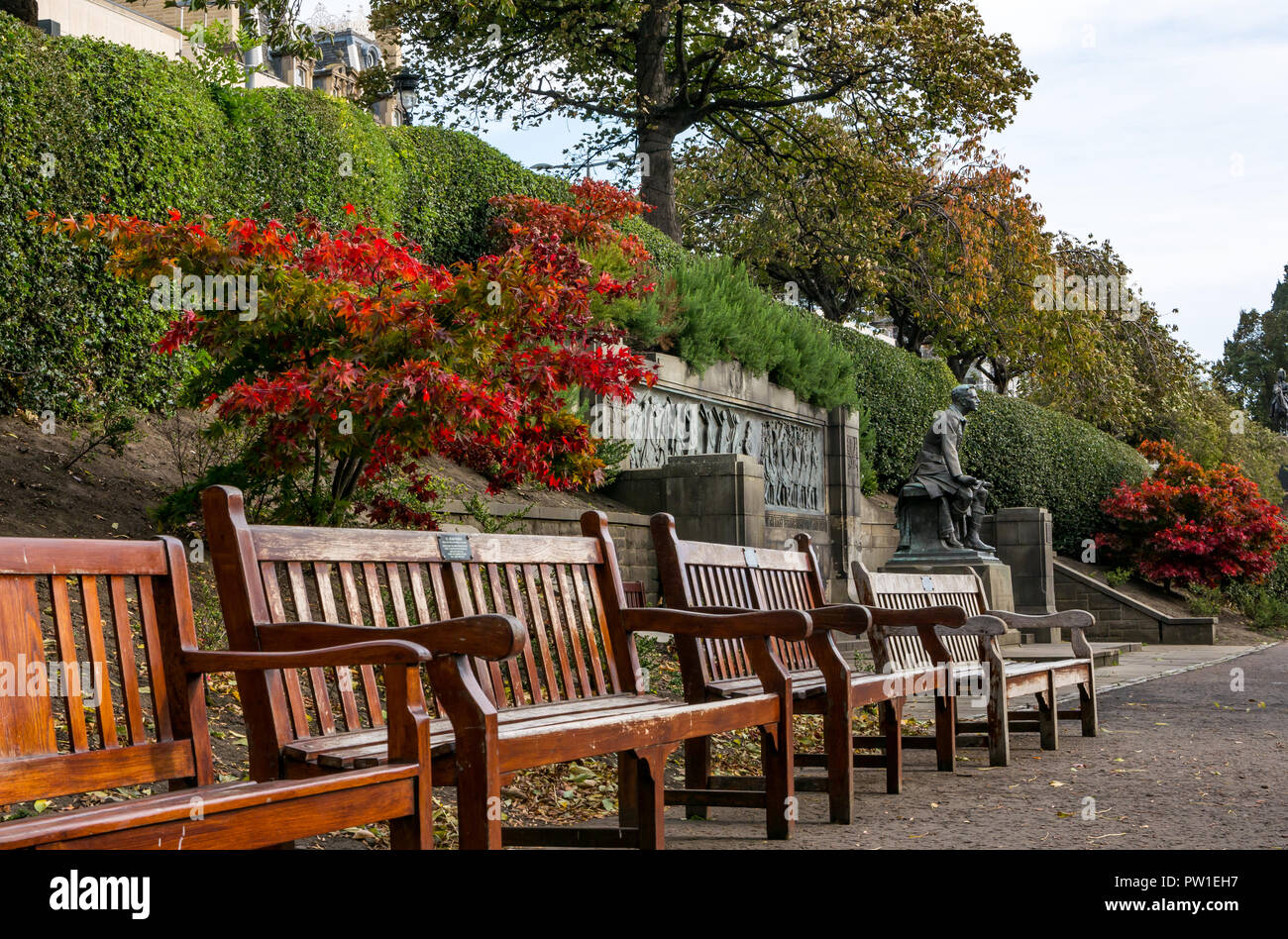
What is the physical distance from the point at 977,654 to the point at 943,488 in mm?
7618

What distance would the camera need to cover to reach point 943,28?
63.2ft

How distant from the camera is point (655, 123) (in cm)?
2058

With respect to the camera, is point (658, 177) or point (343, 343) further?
point (658, 177)

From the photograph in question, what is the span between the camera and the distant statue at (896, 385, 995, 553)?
51.0 feet

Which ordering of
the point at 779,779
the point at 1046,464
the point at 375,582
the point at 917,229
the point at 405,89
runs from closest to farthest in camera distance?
1. the point at 375,582
2. the point at 779,779
3. the point at 405,89
4. the point at 917,229
5. the point at 1046,464

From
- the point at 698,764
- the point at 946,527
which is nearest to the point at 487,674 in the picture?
the point at 698,764

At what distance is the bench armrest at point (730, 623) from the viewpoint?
160 inches

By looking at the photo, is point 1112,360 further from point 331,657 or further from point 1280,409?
point 1280,409

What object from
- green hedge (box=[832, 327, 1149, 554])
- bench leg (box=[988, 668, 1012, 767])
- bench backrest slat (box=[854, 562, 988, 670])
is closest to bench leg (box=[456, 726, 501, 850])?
A: bench backrest slat (box=[854, 562, 988, 670])

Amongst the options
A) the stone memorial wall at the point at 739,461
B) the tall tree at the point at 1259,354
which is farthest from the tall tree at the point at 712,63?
the tall tree at the point at 1259,354

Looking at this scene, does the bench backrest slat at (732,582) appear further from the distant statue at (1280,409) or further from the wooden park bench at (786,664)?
the distant statue at (1280,409)

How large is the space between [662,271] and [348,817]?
42.2ft

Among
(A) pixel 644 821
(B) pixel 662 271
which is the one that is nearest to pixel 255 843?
(A) pixel 644 821

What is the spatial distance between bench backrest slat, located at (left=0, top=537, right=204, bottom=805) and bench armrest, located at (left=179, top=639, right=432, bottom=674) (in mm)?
199
